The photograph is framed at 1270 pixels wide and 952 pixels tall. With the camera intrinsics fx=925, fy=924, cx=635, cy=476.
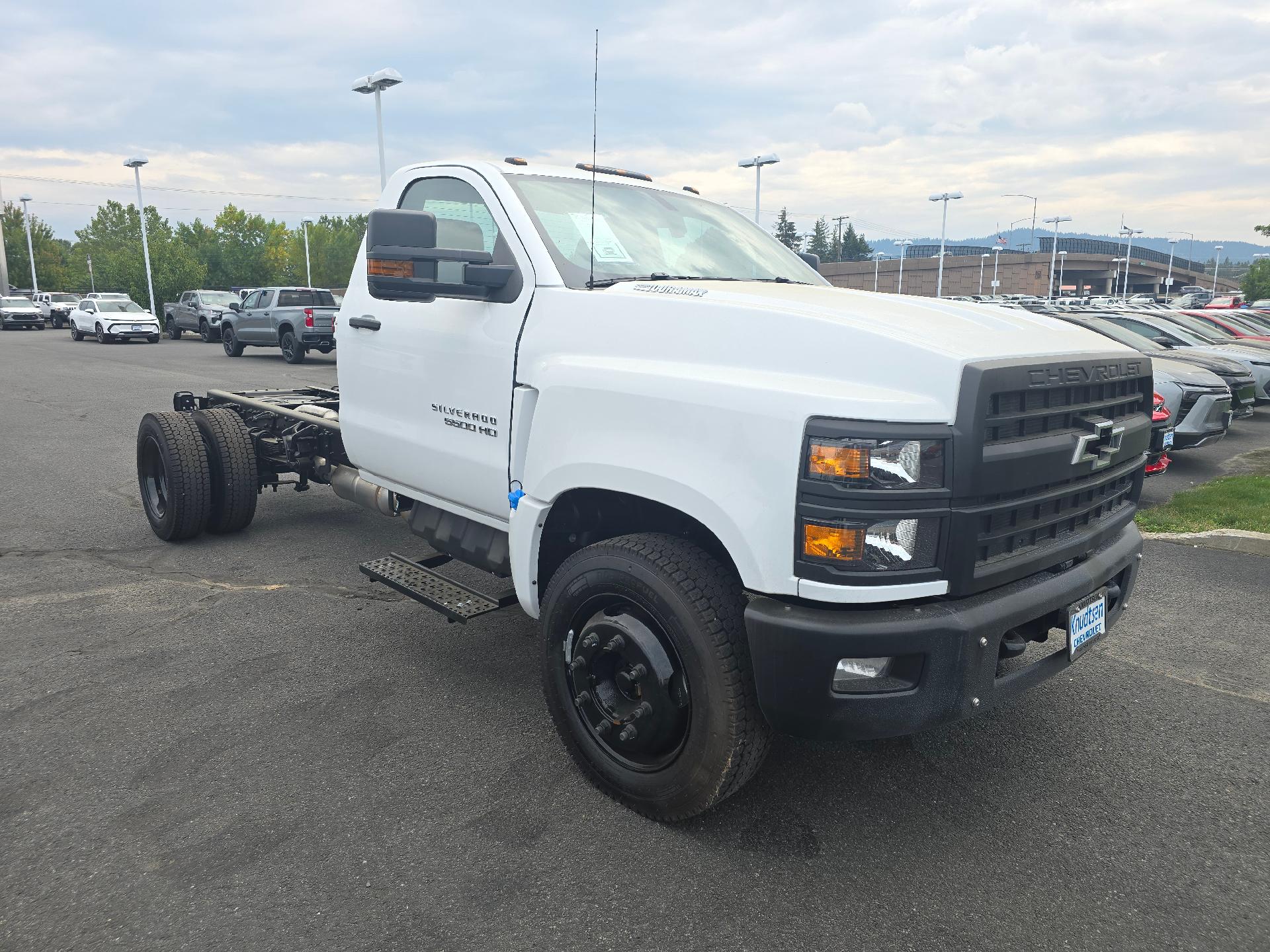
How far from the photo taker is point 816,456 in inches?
94.9

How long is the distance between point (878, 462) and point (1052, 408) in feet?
2.26

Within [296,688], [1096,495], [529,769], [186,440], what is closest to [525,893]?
[529,769]

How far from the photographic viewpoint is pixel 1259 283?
58438 millimetres

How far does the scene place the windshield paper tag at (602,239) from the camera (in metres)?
3.58

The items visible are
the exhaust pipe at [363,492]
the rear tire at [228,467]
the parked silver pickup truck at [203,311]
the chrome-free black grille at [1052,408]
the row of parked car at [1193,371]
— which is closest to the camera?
the chrome-free black grille at [1052,408]

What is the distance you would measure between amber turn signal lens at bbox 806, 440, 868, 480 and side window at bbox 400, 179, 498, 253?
6.07 feet

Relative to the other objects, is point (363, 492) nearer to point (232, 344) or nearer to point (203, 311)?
point (232, 344)

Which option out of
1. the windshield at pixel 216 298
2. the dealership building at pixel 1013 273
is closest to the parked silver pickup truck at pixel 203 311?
the windshield at pixel 216 298

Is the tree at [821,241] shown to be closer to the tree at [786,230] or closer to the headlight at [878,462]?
the tree at [786,230]

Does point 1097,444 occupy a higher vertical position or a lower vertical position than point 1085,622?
higher

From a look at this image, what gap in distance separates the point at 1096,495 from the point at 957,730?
1161 millimetres

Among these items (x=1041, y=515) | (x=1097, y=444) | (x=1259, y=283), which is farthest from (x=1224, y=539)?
(x=1259, y=283)

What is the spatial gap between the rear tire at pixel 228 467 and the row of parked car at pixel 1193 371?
5084 mm

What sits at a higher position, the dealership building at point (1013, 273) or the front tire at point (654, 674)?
the dealership building at point (1013, 273)
